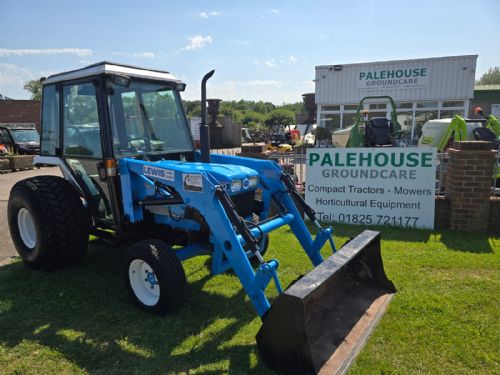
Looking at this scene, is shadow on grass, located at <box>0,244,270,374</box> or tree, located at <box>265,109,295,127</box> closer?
shadow on grass, located at <box>0,244,270,374</box>

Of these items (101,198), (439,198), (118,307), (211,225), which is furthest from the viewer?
(439,198)

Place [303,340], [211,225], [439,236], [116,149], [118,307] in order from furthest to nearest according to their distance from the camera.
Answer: [439,236] → [116,149] → [118,307] → [211,225] → [303,340]

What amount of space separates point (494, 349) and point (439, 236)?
9.24 ft

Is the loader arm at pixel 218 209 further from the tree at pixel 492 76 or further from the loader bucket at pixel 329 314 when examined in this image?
the tree at pixel 492 76

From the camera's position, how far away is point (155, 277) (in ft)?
11.1

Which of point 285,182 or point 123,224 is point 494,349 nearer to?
point 285,182

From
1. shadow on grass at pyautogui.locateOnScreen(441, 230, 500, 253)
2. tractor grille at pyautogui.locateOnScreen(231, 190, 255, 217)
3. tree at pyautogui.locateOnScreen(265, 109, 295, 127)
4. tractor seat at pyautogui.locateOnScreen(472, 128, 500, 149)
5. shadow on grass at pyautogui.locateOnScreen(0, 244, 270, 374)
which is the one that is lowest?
shadow on grass at pyautogui.locateOnScreen(0, 244, 270, 374)

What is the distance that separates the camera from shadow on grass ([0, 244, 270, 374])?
9.29 feet

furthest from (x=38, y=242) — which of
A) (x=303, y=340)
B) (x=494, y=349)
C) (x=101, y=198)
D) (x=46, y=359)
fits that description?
(x=494, y=349)

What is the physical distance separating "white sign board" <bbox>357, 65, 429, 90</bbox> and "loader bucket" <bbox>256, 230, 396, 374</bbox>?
14.4 meters

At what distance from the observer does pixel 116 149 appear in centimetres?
394

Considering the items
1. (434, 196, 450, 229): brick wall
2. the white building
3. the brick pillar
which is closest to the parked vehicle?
the white building

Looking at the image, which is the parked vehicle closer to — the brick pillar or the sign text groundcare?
the sign text groundcare

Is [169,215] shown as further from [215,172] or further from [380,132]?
[380,132]
